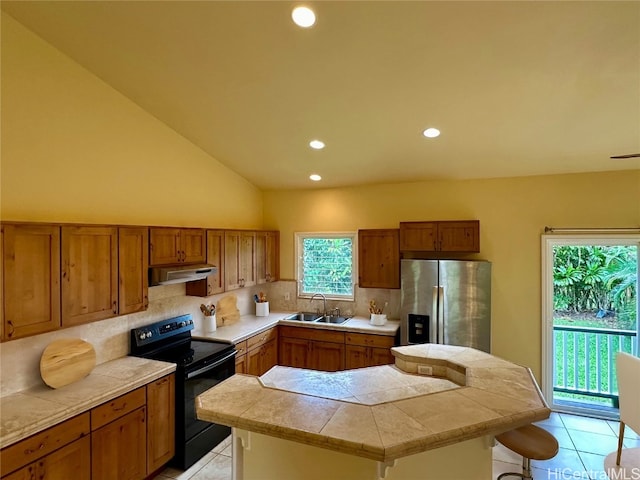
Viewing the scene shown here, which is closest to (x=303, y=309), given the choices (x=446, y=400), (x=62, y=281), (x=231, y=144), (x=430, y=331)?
(x=430, y=331)

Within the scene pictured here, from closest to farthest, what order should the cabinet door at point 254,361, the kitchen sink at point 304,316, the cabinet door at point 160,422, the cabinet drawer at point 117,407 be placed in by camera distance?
the cabinet drawer at point 117,407
the cabinet door at point 160,422
the cabinet door at point 254,361
the kitchen sink at point 304,316

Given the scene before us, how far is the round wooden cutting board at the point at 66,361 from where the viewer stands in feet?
8.31

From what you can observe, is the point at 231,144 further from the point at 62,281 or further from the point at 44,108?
the point at 62,281

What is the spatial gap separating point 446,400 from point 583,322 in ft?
11.9

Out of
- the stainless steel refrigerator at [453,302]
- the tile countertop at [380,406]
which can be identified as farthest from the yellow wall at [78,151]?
→ the stainless steel refrigerator at [453,302]

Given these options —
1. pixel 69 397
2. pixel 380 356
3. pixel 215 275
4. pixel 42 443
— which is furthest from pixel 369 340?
pixel 42 443

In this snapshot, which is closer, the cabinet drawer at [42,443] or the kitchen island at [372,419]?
the kitchen island at [372,419]

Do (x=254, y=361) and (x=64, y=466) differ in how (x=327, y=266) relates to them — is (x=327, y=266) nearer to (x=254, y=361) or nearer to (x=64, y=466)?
(x=254, y=361)

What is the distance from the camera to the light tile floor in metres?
2.98

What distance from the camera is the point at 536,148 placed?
140 inches

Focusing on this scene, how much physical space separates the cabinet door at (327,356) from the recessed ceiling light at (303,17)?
3538 millimetres

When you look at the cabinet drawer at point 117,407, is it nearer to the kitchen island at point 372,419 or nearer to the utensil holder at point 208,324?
the kitchen island at point 372,419

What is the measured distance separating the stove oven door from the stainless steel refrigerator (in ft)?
7.67

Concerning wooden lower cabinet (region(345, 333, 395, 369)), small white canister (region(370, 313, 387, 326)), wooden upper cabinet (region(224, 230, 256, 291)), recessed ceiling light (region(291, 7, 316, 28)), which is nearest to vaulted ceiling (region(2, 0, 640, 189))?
recessed ceiling light (region(291, 7, 316, 28))
